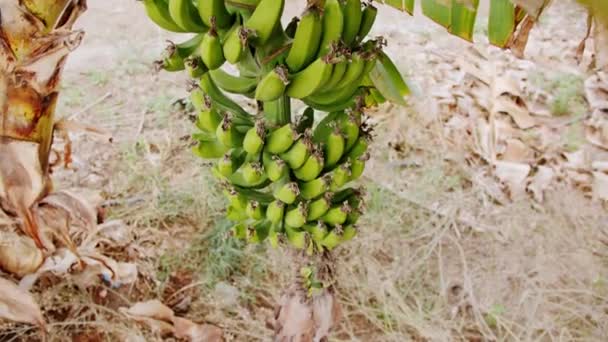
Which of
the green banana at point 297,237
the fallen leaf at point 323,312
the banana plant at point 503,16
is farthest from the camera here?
the fallen leaf at point 323,312

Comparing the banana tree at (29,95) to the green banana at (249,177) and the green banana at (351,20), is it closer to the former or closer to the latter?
the green banana at (249,177)

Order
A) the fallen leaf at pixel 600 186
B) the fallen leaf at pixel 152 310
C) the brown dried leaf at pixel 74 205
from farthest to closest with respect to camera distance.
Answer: the fallen leaf at pixel 600 186, the fallen leaf at pixel 152 310, the brown dried leaf at pixel 74 205

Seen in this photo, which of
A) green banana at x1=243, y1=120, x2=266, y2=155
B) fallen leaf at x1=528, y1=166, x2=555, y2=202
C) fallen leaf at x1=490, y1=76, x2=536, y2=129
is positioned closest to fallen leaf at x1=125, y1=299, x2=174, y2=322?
green banana at x1=243, y1=120, x2=266, y2=155

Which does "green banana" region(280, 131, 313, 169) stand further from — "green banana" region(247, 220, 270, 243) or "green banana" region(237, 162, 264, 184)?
"green banana" region(247, 220, 270, 243)

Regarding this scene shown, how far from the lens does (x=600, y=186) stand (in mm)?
1930

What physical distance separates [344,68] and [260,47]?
0.40 ft

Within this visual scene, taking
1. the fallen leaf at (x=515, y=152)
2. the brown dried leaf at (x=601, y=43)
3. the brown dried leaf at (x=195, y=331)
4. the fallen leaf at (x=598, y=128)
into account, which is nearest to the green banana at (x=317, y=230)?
the brown dried leaf at (x=601, y=43)

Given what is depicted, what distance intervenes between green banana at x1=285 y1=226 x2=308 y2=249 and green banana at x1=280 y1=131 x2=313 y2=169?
5.6 inches

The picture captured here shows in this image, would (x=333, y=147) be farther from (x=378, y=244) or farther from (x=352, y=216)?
(x=378, y=244)

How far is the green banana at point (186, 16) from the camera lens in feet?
2.48

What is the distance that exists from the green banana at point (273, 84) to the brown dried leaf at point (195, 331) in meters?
0.85

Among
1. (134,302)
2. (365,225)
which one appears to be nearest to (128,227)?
(134,302)

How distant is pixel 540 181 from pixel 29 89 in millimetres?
1610

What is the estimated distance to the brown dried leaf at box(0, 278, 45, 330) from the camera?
4.06 ft
